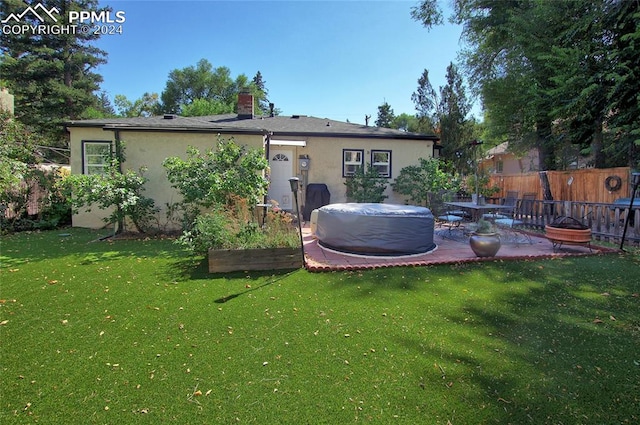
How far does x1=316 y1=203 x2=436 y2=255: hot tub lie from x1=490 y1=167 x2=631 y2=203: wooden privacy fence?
26.8 ft

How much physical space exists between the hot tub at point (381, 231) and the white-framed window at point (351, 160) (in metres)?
5.67

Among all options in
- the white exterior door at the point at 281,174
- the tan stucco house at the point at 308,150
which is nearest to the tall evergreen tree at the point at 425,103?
the tan stucco house at the point at 308,150

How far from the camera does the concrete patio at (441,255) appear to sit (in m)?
5.45

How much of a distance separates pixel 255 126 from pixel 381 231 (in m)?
7.37

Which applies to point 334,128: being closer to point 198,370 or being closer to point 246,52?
point 246,52

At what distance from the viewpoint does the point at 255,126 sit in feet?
37.5

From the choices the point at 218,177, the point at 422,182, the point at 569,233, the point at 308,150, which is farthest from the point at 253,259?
the point at 422,182

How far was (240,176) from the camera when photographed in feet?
24.5

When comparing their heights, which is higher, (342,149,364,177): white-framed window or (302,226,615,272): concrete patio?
(342,149,364,177): white-framed window

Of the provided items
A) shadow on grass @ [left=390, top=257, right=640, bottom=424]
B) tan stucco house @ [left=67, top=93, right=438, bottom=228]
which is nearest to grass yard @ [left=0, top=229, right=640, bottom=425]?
shadow on grass @ [left=390, top=257, right=640, bottom=424]

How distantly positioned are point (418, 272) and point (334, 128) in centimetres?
845

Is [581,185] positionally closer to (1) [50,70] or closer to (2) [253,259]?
(2) [253,259]

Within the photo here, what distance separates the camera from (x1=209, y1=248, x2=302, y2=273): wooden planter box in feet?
16.6

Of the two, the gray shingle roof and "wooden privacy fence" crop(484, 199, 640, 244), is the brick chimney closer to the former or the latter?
the gray shingle roof
